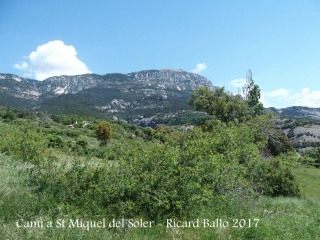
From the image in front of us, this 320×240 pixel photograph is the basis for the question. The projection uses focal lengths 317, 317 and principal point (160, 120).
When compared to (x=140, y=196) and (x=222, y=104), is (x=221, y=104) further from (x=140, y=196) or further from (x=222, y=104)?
(x=140, y=196)

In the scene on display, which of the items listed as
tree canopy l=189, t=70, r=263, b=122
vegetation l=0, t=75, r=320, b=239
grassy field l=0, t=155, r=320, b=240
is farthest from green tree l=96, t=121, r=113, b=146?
grassy field l=0, t=155, r=320, b=240

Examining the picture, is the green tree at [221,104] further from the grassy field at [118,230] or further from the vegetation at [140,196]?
the grassy field at [118,230]

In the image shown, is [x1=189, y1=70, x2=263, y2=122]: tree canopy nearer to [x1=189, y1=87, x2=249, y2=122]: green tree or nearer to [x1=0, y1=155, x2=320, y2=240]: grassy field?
[x1=189, y1=87, x2=249, y2=122]: green tree

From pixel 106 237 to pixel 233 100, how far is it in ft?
134

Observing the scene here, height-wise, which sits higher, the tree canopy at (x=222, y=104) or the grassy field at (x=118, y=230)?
the tree canopy at (x=222, y=104)

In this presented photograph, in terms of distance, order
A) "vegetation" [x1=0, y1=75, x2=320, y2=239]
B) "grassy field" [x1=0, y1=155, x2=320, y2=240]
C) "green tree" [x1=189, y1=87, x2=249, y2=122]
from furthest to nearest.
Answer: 1. "green tree" [x1=189, y1=87, x2=249, y2=122]
2. "vegetation" [x1=0, y1=75, x2=320, y2=239]
3. "grassy field" [x1=0, y1=155, x2=320, y2=240]

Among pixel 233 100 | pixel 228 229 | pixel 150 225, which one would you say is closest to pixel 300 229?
pixel 228 229

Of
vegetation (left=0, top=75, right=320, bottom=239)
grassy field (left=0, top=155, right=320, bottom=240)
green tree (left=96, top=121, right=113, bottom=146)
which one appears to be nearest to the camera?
grassy field (left=0, top=155, right=320, bottom=240)

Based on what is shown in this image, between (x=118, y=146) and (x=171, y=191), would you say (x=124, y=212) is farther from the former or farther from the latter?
(x=118, y=146)

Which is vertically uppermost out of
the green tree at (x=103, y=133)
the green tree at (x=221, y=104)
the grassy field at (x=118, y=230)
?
the green tree at (x=221, y=104)

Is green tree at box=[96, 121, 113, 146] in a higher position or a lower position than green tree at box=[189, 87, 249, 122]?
lower

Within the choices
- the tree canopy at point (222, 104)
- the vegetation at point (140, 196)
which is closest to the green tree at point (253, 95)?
the tree canopy at point (222, 104)

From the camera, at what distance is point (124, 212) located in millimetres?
8773

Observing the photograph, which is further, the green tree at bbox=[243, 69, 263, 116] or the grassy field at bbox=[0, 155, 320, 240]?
the green tree at bbox=[243, 69, 263, 116]
